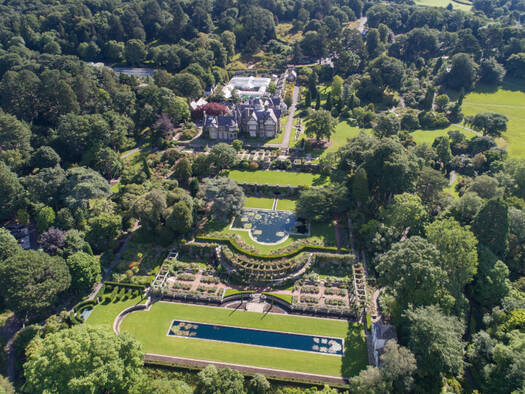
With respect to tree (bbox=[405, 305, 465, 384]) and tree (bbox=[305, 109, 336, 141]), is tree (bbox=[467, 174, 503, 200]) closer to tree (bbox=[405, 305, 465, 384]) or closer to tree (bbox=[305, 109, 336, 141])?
tree (bbox=[405, 305, 465, 384])

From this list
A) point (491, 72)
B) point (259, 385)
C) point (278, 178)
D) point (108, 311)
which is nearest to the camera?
point (259, 385)

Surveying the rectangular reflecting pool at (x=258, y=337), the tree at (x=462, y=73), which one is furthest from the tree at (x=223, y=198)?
the tree at (x=462, y=73)

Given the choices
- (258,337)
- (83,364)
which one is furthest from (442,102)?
(83,364)

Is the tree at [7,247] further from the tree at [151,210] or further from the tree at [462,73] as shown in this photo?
the tree at [462,73]

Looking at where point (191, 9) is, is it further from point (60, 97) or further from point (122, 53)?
point (60, 97)

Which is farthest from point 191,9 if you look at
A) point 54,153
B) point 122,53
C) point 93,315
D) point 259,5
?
point 93,315

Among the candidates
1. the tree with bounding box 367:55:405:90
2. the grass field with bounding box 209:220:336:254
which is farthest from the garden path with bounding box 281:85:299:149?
the grass field with bounding box 209:220:336:254

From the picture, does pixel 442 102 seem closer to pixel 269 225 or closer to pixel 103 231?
pixel 269 225
